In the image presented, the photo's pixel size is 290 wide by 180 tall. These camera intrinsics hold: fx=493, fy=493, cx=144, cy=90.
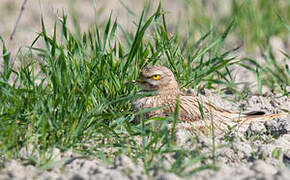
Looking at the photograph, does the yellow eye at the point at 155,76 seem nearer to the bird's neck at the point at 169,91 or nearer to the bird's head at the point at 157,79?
the bird's head at the point at 157,79

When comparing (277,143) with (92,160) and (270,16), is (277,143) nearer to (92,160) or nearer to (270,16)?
(92,160)

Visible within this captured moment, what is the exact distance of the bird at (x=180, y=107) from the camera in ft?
15.5

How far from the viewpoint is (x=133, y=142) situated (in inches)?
155

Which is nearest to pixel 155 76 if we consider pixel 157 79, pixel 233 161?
pixel 157 79

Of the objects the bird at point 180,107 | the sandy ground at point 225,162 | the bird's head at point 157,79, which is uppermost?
the bird's head at point 157,79

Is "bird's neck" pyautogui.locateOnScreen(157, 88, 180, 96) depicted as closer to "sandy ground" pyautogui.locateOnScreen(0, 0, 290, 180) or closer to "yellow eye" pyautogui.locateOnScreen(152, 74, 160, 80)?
"yellow eye" pyautogui.locateOnScreen(152, 74, 160, 80)

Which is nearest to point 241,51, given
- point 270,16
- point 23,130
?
point 270,16

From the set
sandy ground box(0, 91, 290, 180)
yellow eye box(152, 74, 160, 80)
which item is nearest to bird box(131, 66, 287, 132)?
yellow eye box(152, 74, 160, 80)

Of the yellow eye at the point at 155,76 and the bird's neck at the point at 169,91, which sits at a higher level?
the yellow eye at the point at 155,76

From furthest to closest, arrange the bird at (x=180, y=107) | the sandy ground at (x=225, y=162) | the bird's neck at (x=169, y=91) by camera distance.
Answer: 1. the bird's neck at (x=169, y=91)
2. the bird at (x=180, y=107)
3. the sandy ground at (x=225, y=162)

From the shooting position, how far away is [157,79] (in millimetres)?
4867

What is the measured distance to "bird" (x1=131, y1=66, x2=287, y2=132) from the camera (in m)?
4.73

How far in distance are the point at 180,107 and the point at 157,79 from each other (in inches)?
14.1

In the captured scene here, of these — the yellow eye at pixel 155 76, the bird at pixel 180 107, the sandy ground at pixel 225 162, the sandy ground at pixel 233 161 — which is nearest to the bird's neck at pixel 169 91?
the bird at pixel 180 107
